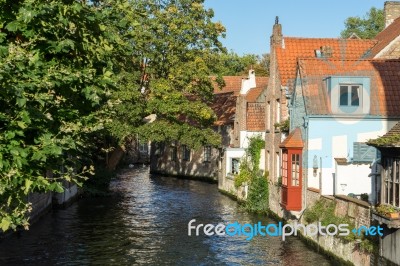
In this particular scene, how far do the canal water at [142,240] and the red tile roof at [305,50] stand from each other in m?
8.28

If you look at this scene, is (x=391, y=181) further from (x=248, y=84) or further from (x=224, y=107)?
(x=224, y=107)

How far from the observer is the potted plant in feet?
50.9

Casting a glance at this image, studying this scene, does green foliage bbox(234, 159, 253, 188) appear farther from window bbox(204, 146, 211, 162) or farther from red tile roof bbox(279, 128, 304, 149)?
window bbox(204, 146, 211, 162)

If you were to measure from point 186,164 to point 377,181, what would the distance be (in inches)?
1695

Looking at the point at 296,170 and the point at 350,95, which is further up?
the point at 350,95

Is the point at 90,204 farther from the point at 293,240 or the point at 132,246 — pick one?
the point at 293,240

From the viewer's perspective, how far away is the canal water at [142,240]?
21.1 metres

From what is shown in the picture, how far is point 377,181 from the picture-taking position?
699 inches

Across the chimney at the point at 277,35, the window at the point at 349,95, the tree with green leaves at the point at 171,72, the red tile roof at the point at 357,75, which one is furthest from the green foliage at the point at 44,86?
the tree with green leaves at the point at 171,72

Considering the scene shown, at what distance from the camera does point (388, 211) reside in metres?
15.7

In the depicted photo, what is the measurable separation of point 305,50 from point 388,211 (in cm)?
2057

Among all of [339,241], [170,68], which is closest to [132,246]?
[339,241]

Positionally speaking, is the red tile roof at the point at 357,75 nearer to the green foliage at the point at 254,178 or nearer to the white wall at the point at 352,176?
the white wall at the point at 352,176

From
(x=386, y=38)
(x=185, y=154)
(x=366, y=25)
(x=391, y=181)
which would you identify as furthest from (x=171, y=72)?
(x=366, y=25)
